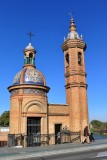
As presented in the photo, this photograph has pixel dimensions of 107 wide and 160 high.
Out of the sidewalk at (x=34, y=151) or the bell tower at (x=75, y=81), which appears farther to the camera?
the bell tower at (x=75, y=81)

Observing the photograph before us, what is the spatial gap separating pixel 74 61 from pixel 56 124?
790cm

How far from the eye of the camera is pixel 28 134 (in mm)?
25031

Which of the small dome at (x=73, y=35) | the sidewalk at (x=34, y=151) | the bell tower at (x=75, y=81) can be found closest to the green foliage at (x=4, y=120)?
the bell tower at (x=75, y=81)

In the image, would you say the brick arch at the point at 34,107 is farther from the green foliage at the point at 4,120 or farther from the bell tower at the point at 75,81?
the green foliage at the point at 4,120

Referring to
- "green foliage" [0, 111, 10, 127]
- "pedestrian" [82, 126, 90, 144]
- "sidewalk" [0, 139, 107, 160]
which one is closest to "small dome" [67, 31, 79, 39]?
"pedestrian" [82, 126, 90, 144]

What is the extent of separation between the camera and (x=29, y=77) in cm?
2647

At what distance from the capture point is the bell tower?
2837 centimetres

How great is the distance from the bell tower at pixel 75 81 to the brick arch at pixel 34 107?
175 inches

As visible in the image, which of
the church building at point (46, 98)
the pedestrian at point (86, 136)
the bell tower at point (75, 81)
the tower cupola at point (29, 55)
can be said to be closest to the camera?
the pedestrian at point (86, 136)

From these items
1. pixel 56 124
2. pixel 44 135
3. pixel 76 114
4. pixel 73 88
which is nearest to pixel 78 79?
pixel 73 88

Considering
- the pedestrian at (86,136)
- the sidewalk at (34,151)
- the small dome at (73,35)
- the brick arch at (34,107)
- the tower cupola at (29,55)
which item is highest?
the small dome at (73,35)

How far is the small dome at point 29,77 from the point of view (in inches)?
1033

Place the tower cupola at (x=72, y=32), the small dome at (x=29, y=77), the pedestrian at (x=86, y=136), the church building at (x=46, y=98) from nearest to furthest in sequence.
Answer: the pedestrian at (x=86, y=136)
the church building at (x=46, y=98)
the small dome at (x=29, y=77)
the tower cupola at (x=72, y=32)

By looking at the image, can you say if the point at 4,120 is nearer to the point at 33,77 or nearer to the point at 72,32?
the point at 72,32
